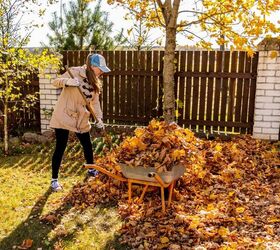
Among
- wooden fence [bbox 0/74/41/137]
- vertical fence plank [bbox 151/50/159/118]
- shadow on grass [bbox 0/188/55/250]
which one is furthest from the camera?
wooden fence [bbox 0/74/41/137]

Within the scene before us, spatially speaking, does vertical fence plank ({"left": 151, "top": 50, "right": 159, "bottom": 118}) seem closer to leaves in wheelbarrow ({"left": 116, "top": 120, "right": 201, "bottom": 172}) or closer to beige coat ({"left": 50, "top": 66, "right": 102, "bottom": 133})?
beige coat ({"left": 50, "top": 66, "right": 102, "bottom": 133})

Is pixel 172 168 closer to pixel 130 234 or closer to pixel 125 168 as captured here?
pixel 125 168

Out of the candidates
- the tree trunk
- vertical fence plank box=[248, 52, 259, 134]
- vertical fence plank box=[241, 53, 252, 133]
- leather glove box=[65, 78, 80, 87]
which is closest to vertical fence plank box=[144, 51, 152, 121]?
the tree trunk

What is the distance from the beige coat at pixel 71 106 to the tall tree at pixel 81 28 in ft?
21.5

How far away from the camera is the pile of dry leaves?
369cm

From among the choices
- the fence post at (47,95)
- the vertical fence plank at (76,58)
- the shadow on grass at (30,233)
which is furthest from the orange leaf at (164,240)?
the vertical fence plank at (76,58)

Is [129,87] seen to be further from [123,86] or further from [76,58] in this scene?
[76,58]

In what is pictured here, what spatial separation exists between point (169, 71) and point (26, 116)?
386 cm

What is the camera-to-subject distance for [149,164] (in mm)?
4090

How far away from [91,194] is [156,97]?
11.6 ft

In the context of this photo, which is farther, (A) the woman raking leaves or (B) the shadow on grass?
(A) the woman raking leaves

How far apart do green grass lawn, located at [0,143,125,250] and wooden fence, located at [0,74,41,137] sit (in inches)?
100

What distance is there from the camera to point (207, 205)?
14.7ft

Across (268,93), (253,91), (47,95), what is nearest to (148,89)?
(253,91)
